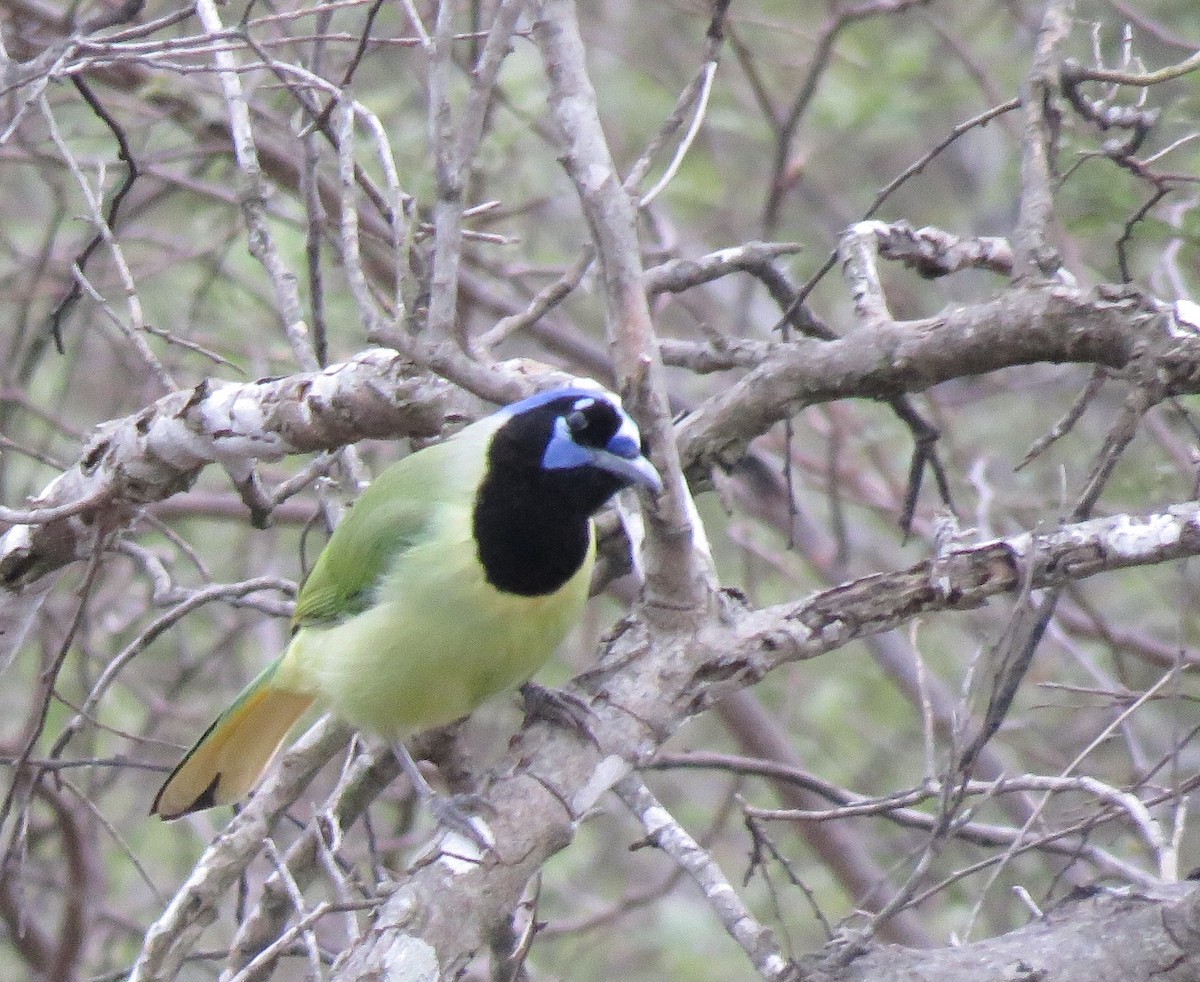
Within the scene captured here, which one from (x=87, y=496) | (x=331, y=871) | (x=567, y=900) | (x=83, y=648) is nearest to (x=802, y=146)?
(x=567, y=900)

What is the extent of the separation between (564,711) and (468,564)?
1.96 feet

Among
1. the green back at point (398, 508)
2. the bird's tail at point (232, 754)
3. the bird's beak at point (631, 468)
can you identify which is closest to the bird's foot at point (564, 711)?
the bird's beak at point (631, 468)

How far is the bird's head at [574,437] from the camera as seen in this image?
299cm

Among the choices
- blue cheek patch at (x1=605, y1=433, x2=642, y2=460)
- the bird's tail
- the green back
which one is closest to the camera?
blue cheek patch at (x1=605, y1=433, x2=642, y2=460)

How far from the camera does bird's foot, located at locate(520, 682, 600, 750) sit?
8.85ft

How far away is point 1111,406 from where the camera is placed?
273 inches

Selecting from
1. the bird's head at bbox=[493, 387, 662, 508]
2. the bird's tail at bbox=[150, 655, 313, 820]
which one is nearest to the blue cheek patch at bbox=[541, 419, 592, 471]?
the bird's head at bbox=[493, 387, 662, 508]

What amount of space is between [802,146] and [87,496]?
17.0 feet

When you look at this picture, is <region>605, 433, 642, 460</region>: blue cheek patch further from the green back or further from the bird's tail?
the bird's tail

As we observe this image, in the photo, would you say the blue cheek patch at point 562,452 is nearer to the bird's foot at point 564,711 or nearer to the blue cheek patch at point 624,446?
the blue cheek patch at point 624,446

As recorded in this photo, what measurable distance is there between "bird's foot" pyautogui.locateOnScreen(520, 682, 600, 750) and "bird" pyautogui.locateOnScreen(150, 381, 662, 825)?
0.94ft

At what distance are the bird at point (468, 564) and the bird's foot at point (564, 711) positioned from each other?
29cm

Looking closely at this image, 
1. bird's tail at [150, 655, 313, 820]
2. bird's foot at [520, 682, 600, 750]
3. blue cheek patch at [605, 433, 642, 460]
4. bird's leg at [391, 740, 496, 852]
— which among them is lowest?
bird's tail at [150, 655, 313, 820]

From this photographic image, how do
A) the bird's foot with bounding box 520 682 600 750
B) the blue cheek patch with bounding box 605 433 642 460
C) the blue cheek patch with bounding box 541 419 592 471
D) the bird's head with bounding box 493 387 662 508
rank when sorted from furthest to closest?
the blue cheek patch with bounding box 541 419 592 471 < the bird's head with bounding box 493 387 662 508 < the blue cheek patch with bounding box 605 433 642 460 < the bird's foot with bounding box 520 682 600 750
